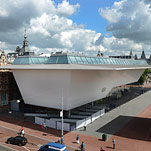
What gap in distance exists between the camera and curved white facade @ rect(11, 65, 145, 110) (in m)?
25.9

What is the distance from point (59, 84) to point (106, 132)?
33.1 ft

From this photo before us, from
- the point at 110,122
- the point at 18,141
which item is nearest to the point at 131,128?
the point at 110,122

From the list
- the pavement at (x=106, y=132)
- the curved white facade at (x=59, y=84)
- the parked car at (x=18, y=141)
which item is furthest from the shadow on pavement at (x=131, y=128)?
the parked car at (x=18, y=141)

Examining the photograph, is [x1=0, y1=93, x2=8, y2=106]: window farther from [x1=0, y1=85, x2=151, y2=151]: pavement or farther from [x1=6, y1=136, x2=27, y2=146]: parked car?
[x1=6, y1=136, x2=27, y2=146]: parked car

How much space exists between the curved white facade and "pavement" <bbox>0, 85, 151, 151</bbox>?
445cm

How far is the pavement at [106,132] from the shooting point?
810 inches

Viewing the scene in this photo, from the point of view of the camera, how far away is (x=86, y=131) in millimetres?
25188

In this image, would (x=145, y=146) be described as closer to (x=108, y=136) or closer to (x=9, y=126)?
(x=108, y=136)

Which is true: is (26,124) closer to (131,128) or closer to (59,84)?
(59,84)

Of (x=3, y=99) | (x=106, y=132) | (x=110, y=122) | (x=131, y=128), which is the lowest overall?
(x=106, y=132)

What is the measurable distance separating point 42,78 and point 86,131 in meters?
11.0

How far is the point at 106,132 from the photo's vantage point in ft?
80.8

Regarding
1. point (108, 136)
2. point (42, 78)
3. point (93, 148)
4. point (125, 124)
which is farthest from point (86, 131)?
point (42, 78)

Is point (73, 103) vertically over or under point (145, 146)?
over
